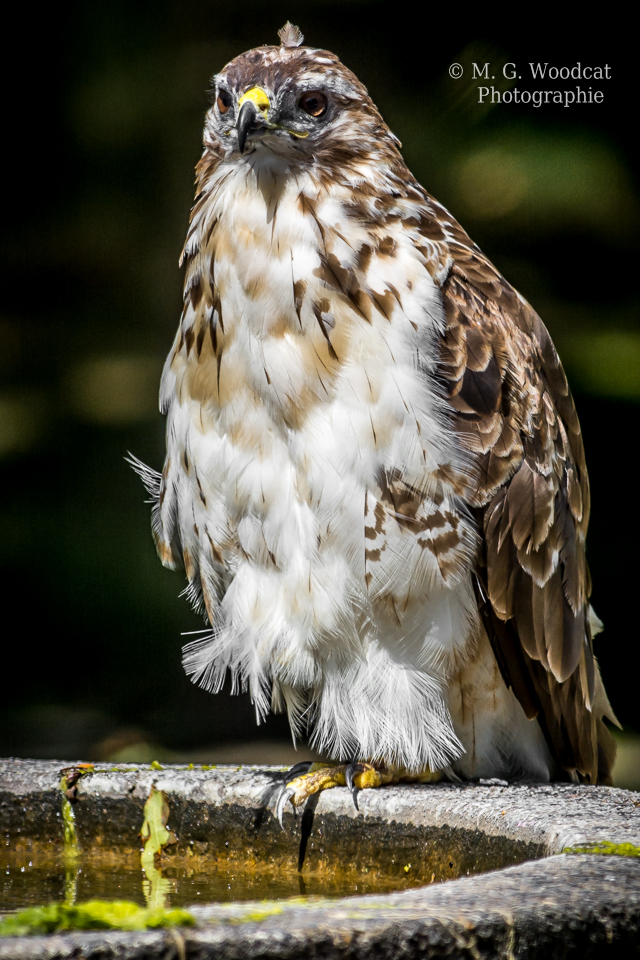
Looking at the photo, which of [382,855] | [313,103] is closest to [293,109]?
[313,103]

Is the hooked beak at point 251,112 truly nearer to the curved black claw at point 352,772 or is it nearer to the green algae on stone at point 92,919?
the curved black claw at point 352,772

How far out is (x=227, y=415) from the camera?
237 centimetres

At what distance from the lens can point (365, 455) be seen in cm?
Answer: 223

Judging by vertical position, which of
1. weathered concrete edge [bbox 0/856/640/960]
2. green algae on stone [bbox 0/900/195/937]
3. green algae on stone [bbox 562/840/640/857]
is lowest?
green algae on stone [bbox 562/840/640/857]

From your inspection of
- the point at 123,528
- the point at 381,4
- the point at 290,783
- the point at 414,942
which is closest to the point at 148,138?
the point at 381,4

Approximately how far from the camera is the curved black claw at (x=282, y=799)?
216 centimetres

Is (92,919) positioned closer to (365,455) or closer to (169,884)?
(169,884)

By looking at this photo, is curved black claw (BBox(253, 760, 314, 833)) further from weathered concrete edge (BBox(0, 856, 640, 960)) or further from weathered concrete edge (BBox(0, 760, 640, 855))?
weathered concrete edge (BBox(0, 856, 640, 960))

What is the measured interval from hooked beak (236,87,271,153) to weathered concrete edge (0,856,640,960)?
1.59 meters

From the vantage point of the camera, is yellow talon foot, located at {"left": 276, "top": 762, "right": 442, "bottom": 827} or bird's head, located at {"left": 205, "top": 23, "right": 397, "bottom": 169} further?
bird's head, located at {"left": 205, "top": 23, "right": 397, "bottom": 169}

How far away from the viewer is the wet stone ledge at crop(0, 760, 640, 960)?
106 cm
